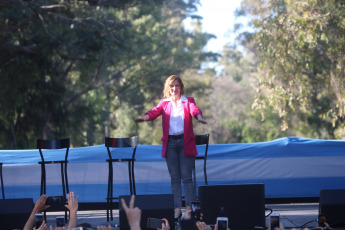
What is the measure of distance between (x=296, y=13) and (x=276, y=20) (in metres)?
0.67

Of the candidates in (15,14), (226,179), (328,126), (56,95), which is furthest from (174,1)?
(226,179)

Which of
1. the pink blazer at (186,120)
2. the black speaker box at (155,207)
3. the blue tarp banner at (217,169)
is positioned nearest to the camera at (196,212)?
the black speaker box at (155,207)

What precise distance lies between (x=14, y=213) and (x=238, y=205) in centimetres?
220

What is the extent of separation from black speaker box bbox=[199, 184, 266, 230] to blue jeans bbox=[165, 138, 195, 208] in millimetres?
1324

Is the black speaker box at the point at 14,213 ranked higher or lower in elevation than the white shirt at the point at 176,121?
lower

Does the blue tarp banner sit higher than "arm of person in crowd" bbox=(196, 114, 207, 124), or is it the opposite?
"arm of person in crowd" bbox=(196, 114, 207, 124)

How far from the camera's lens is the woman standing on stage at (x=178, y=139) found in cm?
669

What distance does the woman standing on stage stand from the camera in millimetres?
6691

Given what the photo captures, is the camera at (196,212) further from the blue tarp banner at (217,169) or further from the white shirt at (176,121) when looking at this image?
the blue tarp banner at (217,169)

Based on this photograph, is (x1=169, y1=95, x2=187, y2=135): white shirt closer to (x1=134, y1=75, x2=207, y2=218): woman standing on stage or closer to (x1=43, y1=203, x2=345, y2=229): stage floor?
(x1=134, y1=75, x2=207, y2=218): woman standing on stage

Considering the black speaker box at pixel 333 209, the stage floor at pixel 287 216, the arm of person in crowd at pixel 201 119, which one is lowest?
the stage floor at pixel 287 216

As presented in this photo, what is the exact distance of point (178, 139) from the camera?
6.72 meters

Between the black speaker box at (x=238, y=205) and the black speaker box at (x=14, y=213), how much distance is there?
1.79 m

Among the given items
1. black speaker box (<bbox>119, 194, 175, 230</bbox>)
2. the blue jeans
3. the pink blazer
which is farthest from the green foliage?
black speaker box (<bbox>119, 194, 175, 230</bbox>)
